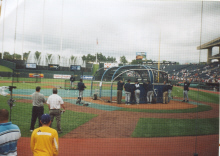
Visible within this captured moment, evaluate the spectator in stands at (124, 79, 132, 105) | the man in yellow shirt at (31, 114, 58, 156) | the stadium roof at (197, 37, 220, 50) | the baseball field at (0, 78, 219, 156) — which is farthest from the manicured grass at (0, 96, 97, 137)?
the stadium roof at (197, 37, 220, 50)

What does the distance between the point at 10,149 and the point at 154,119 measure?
7431 mm

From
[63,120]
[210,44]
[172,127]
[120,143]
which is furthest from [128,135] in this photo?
[210,44]

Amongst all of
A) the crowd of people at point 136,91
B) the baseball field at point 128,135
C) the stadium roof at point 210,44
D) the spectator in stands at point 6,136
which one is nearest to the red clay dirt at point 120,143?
the baseball field at point 128,135

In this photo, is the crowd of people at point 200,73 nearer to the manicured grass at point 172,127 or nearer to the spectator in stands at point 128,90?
the manicured grass at point 172,127

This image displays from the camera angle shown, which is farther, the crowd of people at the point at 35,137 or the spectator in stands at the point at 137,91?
the spectator in stands at the point at 137,91

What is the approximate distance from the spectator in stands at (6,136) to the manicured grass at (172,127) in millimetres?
4661

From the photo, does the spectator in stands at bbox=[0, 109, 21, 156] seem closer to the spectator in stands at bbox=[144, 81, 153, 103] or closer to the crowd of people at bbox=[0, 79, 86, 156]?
the crowd of people at bbox=[0, 79, 86, 156]

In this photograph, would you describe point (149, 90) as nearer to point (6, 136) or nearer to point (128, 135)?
point (128, 135)

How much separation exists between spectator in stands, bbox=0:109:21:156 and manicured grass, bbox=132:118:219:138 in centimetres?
466

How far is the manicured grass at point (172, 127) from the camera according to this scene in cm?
698

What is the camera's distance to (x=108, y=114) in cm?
994

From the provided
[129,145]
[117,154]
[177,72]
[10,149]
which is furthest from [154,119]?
[177,72]

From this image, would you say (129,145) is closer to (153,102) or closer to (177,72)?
(153,102)

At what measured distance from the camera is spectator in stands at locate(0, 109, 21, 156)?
273cm
